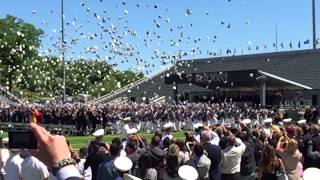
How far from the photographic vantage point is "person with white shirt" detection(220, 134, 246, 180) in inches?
428

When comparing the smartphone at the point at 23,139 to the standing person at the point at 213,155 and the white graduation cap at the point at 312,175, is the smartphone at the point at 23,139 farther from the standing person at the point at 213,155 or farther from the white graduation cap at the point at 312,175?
the standing person at the point at 213,155

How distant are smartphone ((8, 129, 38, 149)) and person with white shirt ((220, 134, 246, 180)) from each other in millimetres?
6997

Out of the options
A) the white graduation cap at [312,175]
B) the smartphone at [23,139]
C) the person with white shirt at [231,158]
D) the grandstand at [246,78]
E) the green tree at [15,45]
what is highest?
the green tree at [15,45]

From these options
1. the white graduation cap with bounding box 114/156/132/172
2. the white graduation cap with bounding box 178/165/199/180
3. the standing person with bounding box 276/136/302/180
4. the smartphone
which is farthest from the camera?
the standing person with bounding box 276/136/302/180

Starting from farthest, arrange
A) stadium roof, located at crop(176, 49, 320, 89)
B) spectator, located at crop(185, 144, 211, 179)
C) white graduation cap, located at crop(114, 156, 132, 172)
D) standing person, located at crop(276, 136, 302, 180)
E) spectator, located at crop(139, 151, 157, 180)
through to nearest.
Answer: stadium roof, located at crop(176, 49, 320, 89)
spectator, located at crop(185, 144, 211, 179)
standing person, located at crop(276, 136, 302, 180)
spectator, located at crop(139, 151, 157, 180)
white graduation cap, located at crop(114, 156, 132, 172)

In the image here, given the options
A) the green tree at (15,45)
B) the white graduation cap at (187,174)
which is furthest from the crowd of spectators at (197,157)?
the green tree at (15,45)

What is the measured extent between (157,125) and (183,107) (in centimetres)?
289

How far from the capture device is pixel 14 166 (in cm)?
911

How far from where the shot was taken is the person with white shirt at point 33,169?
8.12m

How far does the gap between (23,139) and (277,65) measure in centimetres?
5701

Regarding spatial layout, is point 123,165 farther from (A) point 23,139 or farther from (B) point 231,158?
(B) point 231,158

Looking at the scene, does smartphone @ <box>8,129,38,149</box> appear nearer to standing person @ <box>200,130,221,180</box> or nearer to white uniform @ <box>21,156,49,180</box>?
white uniform @ <box>21,156,49,180</box>

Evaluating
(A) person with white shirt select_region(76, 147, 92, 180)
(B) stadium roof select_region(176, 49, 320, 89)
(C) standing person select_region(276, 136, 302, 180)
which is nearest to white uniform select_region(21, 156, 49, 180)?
(A) person with white shirt select_region(76, 147, 92, 180)

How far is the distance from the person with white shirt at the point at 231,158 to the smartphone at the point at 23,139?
23.0 ft
